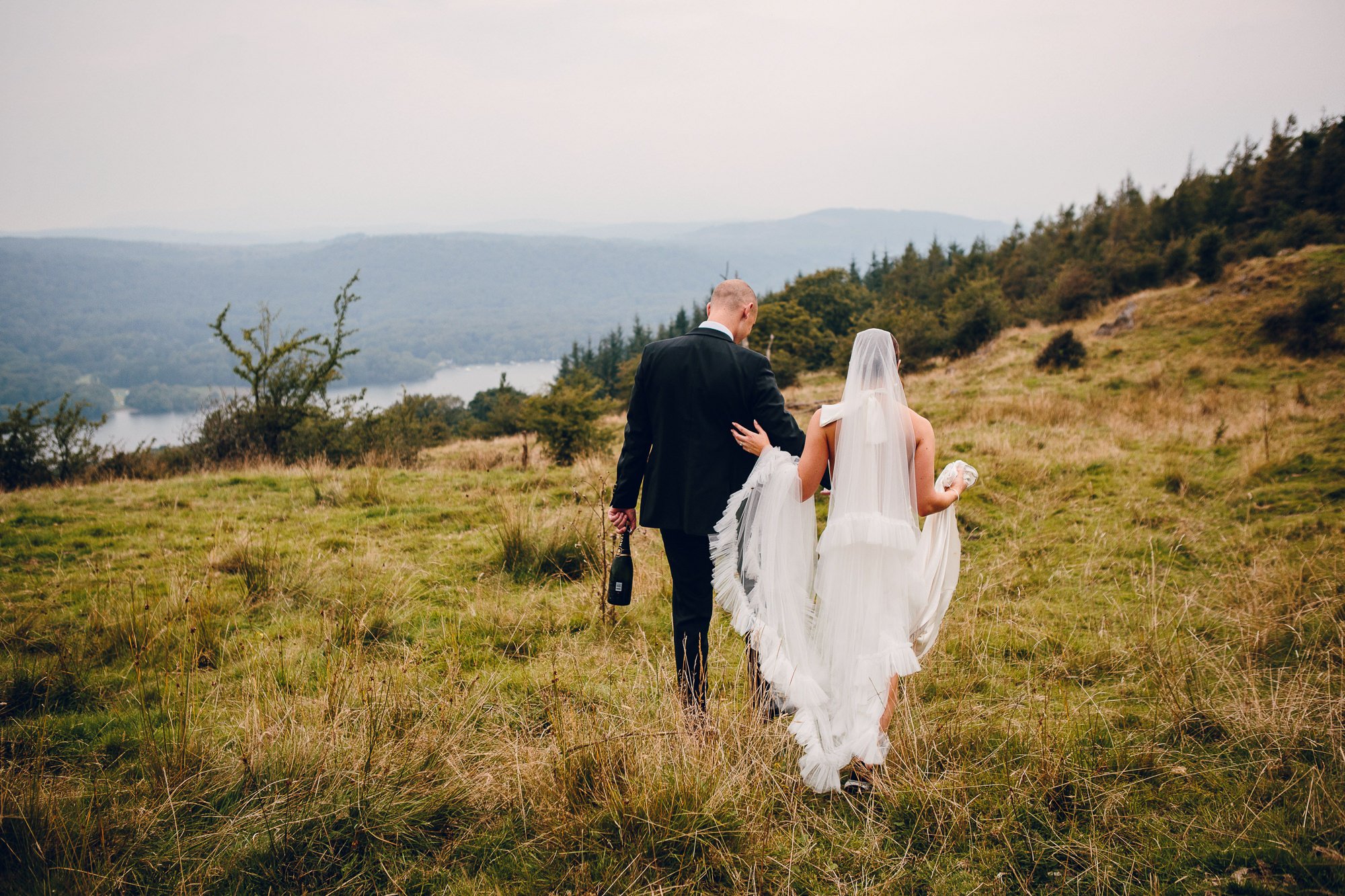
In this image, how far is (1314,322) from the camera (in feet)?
55.8

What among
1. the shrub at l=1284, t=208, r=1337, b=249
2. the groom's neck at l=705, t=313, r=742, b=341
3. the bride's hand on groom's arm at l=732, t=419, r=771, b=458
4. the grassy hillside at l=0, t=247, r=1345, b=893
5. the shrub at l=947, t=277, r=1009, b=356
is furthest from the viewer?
the shrub at l=947, t=277, r=1009, b=356

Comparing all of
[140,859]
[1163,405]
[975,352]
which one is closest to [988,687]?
[140,859]

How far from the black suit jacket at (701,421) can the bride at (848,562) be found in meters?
0.11

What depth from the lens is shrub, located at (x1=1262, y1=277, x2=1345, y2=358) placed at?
16.5 metres

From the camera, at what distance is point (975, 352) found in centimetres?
2880

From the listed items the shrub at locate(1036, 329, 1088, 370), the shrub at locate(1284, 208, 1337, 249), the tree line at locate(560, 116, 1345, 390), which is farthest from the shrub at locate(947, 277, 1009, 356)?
the shrub at locate(1284, 208, 1337, 249)

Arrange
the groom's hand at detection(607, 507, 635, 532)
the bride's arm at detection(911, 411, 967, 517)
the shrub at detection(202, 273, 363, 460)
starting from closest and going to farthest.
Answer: the bride's arm at detection(911, 411, 967, 517) < the groom's hand at detection(607, 507, 635, 532) < the shrub at detection(202, 273, 363, 460)

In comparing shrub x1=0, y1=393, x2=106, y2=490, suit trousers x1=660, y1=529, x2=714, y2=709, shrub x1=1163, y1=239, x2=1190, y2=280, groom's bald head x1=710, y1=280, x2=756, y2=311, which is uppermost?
shrub x1=1163, y1=239, x2=1190, y2=280

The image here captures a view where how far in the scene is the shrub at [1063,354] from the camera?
19.8 m

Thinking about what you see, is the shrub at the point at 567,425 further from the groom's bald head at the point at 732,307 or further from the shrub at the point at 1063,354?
the shrub at the point at 1063,354

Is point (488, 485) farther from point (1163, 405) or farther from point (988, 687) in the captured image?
point (1163, 405)

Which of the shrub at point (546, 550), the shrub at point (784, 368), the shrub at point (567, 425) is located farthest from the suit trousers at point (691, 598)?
the shrub at point (784, 368)

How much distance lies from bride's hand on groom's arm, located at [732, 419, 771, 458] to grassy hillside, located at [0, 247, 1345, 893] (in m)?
1.25

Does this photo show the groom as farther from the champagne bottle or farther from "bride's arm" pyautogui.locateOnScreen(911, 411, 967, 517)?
"bride's arm" pyautogui.locateOnScreen(911, 411, 967, 517)
